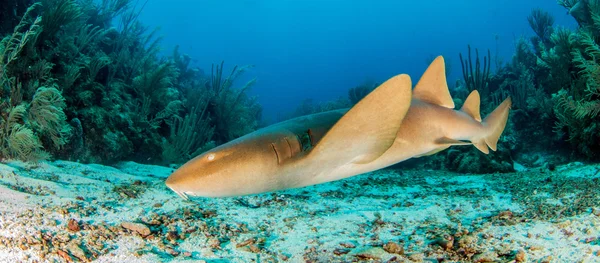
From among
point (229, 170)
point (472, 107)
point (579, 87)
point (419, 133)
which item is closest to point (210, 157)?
point (229, 170)

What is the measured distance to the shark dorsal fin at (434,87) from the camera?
113 inches

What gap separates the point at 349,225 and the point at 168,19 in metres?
133

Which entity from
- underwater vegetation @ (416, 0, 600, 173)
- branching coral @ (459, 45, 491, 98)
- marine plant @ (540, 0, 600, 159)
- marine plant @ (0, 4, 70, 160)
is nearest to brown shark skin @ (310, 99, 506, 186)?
marine plant @ (0, 4, 70, 160)

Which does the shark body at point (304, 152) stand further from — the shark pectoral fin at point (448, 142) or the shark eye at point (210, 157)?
the shark pectoral fin at point (448, 142)

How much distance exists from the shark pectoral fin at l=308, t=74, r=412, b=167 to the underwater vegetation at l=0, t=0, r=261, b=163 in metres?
5.02

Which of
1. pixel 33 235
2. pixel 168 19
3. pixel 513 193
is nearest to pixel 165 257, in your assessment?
pixel 33 235

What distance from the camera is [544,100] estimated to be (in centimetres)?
973

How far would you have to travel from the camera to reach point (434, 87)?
2.90m

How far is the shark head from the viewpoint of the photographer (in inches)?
71.2

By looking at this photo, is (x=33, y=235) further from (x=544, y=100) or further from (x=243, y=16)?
(x=243, y=16)

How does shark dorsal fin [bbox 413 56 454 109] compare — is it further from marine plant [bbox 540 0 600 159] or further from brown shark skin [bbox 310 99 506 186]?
marine plant [bbox 540 0 600 159]

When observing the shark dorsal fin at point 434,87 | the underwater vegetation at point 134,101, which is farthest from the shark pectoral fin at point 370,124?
the underwater vegetation at point 134,101

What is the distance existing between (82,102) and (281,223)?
207 inches

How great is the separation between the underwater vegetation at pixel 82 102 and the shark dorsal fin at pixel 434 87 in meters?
5.29
